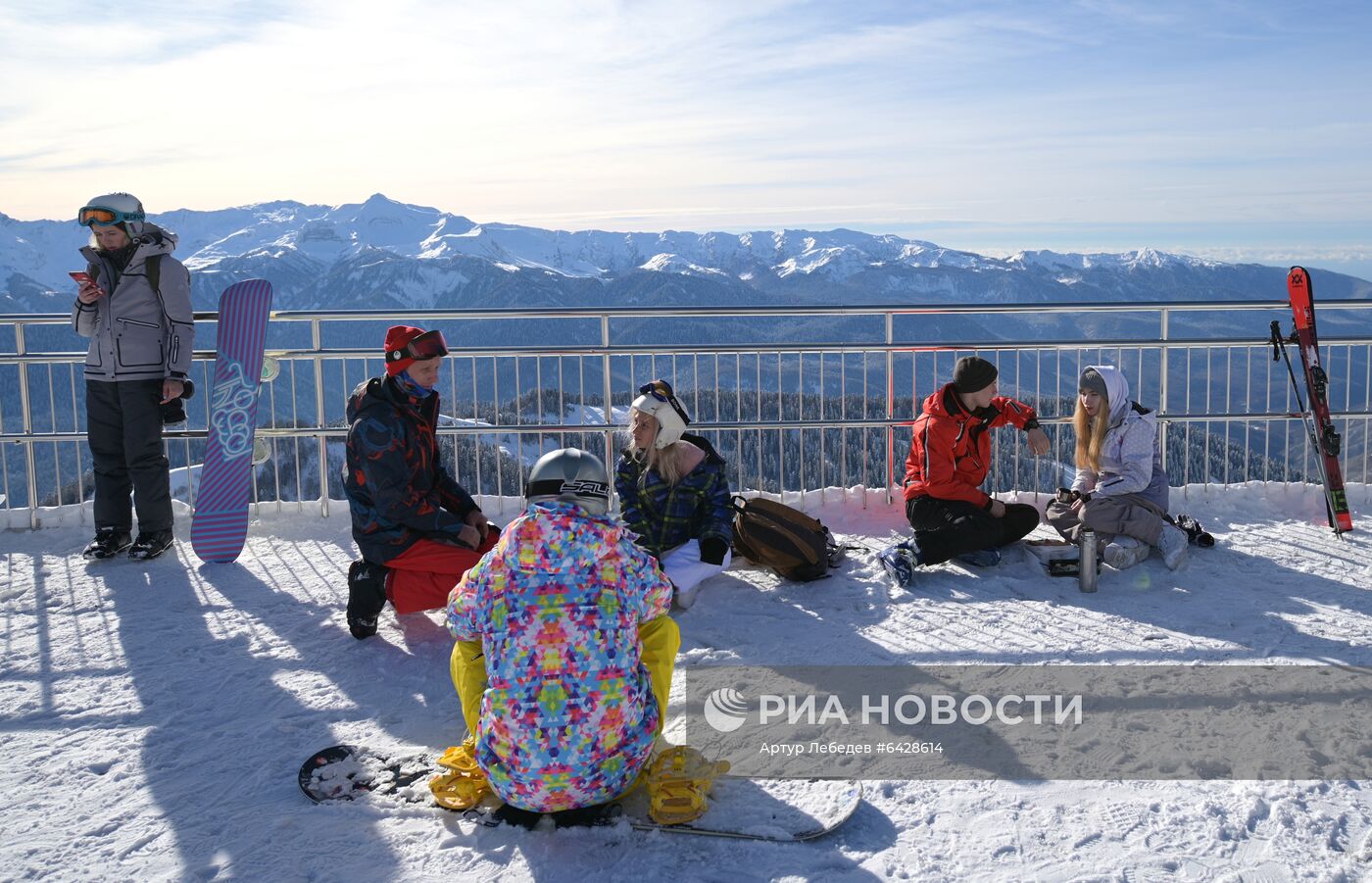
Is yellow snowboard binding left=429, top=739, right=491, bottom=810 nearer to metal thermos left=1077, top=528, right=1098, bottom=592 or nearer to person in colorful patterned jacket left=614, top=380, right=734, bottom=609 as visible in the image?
person in colorful patterned jacket left=614, top=380, right=734, bottom=609

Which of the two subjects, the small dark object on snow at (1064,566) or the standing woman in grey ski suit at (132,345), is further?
the standing woman in grey ski suit at (132,345)

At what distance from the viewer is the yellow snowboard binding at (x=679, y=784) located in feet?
11.4

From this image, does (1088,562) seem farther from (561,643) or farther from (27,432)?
(27,432)

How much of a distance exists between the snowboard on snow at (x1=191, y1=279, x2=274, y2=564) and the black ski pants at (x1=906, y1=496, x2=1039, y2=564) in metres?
4.52

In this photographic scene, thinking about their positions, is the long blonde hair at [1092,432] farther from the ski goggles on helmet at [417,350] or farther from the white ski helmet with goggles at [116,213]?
the white ski helmet with goggles at [116,213]

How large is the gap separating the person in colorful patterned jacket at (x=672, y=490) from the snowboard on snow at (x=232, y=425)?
287cm

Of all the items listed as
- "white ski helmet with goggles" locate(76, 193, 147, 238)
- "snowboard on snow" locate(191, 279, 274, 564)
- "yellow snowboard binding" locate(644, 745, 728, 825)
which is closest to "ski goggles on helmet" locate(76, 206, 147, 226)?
"white ski helmet with goggles" locate(76, 193, 147, 238)

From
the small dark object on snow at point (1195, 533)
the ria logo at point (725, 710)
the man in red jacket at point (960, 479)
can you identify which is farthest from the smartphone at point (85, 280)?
the small dark object on snow at point (1195, 533)

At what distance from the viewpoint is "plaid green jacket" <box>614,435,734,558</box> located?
598cm

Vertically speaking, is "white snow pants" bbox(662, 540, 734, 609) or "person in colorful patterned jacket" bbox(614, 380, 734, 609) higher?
"person in colorful patterned jacket" bbox(614, 380, 734, 609)

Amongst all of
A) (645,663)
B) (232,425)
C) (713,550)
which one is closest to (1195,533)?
(713,550)

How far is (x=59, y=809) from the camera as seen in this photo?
375 cm

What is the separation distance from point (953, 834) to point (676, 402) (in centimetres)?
312

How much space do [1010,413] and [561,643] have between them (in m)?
4.38
